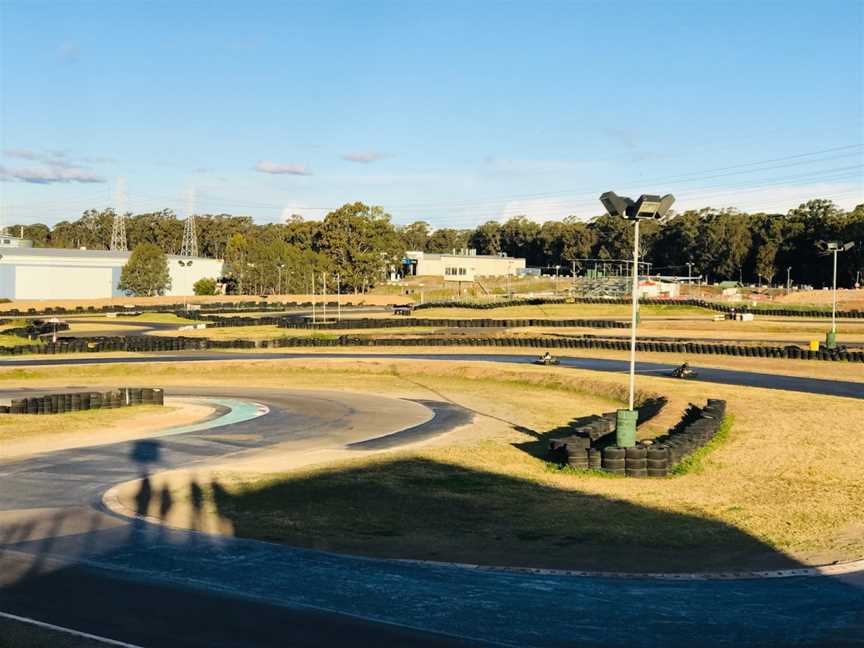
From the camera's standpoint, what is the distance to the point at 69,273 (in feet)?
473

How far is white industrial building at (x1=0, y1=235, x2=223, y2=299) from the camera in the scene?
136750 mm

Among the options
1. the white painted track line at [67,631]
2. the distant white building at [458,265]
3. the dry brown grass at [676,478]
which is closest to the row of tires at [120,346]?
the dry brown grass at [676,478]

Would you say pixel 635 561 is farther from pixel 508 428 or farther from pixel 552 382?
pixel 552 382

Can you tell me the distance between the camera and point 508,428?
107ft

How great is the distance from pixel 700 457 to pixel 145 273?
132527mm

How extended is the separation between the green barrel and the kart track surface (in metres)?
9.75

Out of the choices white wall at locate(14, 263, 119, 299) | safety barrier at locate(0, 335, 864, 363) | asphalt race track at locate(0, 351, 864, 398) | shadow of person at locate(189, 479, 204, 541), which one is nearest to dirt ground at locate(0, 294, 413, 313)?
white wall at locate(14, 263, 119, 299)

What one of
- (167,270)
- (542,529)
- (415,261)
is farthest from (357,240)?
(542,529)

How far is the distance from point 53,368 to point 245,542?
4010cm

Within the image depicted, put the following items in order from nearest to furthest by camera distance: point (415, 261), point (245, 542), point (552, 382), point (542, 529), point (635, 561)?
point (635, 561) < point (245, 542) < point (542, 529) < point (552, 382) < point (415, 261)

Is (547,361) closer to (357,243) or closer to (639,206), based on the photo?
(639,206)

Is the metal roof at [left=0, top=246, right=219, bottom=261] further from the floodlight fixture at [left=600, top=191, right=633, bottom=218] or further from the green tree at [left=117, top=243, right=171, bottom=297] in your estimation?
the floodlight fixture at [left=600, top=191, right=633, bottom=218]

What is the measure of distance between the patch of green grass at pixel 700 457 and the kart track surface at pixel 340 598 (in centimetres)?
879

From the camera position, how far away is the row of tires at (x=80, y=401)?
34750mm
